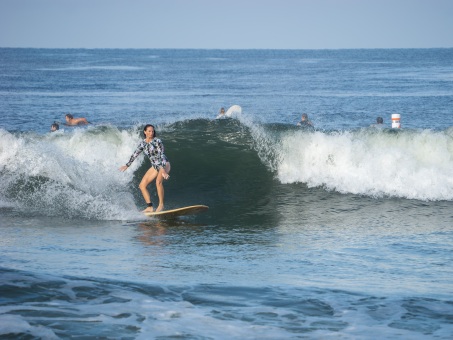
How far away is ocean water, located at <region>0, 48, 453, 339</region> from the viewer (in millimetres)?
7336

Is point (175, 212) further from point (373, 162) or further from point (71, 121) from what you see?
point (71, 121)

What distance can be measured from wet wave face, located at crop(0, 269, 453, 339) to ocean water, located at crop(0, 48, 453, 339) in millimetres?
22

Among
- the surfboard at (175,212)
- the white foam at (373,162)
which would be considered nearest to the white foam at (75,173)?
the surfboard at (175,212)

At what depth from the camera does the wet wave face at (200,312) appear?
694 centimetres

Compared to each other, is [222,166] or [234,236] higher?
[222,166]

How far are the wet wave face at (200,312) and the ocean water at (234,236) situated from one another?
2 centimetres

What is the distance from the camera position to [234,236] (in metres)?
12.5

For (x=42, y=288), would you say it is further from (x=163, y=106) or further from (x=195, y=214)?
(x=163, y=106)

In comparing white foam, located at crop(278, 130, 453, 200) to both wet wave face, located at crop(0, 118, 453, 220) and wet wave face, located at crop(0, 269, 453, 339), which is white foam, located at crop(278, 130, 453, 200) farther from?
wet wave face, located at crop(0, 269, 453, 339)

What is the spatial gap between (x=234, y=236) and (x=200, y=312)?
5045 mm

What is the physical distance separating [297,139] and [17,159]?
702cm

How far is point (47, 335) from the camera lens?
6730 millimetres

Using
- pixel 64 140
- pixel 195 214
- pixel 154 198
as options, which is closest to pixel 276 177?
pixel 154 198

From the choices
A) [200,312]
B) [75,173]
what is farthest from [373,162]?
[200,312]
